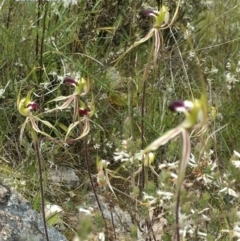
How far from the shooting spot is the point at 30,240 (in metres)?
1.58

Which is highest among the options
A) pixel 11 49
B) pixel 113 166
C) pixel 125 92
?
pixel 11 49

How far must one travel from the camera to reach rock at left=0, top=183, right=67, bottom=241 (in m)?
1.54

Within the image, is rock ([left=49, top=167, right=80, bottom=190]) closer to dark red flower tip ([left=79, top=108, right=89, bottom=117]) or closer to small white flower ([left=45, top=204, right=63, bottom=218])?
small white flower ([left=45, top=204, right=63, bottom=218])

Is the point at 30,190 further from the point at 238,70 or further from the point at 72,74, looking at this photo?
the point at 238,70

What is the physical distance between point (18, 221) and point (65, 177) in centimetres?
84

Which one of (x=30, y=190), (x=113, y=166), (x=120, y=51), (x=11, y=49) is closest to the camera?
(x=30, y=190)

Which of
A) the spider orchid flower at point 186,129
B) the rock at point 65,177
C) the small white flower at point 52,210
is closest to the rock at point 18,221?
the small white flower at point 52,210

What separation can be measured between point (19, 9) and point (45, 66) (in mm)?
490

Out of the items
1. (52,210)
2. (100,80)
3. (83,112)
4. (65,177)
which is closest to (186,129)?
(83,112)

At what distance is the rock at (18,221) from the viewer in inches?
60.7

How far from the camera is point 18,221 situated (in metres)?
1.59

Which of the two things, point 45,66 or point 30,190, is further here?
point 45,66

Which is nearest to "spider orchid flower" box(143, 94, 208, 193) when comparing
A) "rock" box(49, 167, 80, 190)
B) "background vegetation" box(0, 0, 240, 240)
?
"background vegetation" box(0, 0, 240, 240)

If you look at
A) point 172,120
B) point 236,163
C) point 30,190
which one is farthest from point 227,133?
point 236,163
